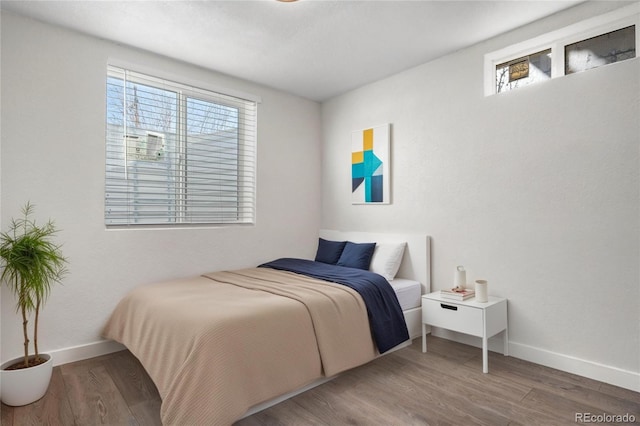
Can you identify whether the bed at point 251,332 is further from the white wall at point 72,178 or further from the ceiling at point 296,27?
the ceiling at point 296,27

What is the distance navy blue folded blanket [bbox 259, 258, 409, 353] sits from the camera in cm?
266

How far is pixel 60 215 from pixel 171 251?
35.4 inches

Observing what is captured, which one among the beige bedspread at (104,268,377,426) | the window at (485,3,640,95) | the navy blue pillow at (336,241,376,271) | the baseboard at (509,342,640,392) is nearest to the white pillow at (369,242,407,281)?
the navy blue pillow at (336,241,376,271)

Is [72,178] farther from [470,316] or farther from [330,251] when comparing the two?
[470,316]

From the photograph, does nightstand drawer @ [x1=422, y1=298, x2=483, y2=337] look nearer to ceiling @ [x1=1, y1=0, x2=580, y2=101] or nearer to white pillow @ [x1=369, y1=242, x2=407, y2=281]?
white pillow @ [x1=369, y1=242, x2=407, y2=281]

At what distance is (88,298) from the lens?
285 centimetres

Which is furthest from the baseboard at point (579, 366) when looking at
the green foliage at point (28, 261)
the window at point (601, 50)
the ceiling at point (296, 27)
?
the green foliage at point (28, 261)

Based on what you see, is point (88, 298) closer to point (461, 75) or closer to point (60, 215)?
point (60, 215)

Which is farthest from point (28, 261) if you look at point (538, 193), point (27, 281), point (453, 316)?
point (538, 193)

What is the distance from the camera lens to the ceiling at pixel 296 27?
250 cm

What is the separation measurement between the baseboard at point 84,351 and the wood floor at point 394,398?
0.07 metres

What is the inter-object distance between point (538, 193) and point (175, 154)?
10.4 feet

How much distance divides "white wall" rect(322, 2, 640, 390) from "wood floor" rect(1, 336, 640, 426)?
12.9 inches

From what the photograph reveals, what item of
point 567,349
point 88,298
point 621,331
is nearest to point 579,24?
point 621,331
